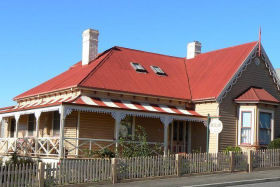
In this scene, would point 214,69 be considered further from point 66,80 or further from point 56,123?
point 56,123

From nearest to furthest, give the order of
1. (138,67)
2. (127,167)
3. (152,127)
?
(127,167), (152,127), (138,67)

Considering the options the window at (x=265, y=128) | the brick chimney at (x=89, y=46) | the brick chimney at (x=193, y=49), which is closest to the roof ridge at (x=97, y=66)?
the brick chimney at (x=89, y=46)

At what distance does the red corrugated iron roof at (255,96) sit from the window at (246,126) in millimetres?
808

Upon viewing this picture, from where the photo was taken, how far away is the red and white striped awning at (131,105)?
869 inches

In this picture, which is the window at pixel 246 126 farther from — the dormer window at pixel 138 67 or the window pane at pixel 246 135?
the dormer window at pixel 138 67

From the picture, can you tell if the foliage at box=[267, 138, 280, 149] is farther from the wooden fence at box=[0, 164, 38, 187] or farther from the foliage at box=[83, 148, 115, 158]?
the wooden fence at box=[0, 164, 38, 187]

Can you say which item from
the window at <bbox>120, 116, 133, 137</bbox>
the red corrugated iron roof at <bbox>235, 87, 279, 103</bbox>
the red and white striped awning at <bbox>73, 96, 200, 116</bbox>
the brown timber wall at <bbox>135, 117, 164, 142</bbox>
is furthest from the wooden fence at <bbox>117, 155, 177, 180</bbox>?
the red corrugated iron roof at <bbox>235, 87, 279, 103</bbox>

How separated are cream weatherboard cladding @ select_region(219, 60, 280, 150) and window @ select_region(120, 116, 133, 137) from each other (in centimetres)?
515

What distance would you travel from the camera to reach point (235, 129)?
83.7 ft

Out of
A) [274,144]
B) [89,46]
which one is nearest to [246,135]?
→ [274,144]

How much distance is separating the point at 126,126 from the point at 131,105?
1.43 m

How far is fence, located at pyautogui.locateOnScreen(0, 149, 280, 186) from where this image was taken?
1509 cm

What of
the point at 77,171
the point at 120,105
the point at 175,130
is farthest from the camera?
the point at 175,130

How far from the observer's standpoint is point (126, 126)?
2450cm
